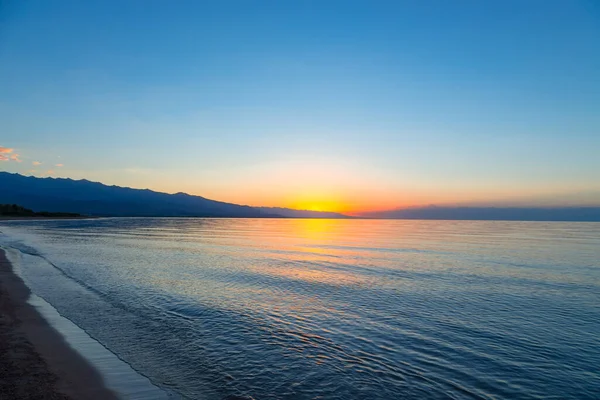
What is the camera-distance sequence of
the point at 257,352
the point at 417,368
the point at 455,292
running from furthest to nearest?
the point at 455,292, the point at 257,352, the point at 417,368

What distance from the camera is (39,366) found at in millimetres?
11266

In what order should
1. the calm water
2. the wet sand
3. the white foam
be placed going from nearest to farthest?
the wet sand → the white foam → the calm water

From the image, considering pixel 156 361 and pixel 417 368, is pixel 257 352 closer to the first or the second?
pixel 156 361

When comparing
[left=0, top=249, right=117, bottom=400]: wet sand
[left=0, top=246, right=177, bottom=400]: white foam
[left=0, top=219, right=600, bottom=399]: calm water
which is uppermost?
[left=0, top=249, right=117, bottom=400]: wet sand

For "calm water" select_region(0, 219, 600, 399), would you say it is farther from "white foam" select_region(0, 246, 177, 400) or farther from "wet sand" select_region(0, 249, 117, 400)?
"wet sand" select_region(0, 249, 117, 400)

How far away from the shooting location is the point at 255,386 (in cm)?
1129

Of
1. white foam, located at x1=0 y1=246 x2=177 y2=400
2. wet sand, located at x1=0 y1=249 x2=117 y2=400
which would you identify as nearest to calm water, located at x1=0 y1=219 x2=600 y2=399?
white foam, located at x1=0 y1=246 x2=177 y2=400

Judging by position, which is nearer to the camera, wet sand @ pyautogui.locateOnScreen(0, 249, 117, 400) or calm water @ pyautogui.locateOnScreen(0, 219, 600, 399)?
wet sand @ pyautogui.locateOnScreen(0, 249, 117, 400)

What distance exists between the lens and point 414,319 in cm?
1873

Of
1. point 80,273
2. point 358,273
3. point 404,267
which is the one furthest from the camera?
point 404,267

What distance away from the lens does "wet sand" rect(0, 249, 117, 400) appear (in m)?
9.60

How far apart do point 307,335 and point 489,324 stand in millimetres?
9808

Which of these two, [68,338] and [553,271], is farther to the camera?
[553,271]

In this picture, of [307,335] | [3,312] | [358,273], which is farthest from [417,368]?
[358,273]
